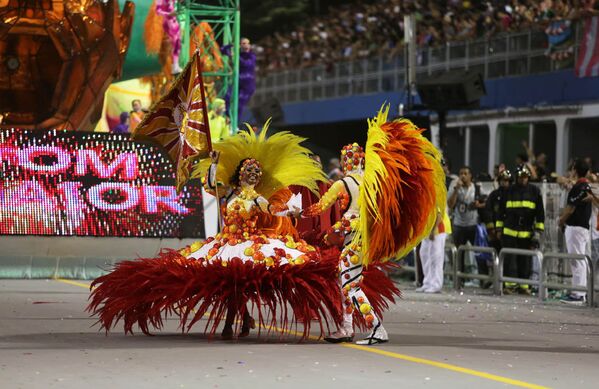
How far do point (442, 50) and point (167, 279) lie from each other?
2279 centimetres

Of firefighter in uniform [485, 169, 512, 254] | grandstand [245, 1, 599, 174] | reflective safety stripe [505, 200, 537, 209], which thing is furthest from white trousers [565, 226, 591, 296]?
grandstand [245, 1, 599, 174]

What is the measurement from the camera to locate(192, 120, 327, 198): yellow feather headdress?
1274 cm

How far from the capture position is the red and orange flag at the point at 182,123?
12.9m

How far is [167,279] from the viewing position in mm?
11844

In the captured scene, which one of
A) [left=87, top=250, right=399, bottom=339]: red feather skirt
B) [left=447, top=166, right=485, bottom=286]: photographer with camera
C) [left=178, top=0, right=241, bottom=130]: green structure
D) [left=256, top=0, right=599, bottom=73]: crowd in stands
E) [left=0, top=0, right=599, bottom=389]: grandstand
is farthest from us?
[left=178, top=0, right=241, bottom=130]: green structure

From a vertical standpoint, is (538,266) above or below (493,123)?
below

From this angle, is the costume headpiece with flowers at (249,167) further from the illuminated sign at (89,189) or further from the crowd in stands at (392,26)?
the crowd in stands at (392,26)

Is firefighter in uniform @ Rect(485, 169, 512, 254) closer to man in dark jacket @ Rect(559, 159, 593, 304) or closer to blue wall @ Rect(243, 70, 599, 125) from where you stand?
man in dark jacket @ Rect(559, 159, 593, 304)

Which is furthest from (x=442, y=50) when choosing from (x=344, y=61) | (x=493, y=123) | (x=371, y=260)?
(x=371, y=260)

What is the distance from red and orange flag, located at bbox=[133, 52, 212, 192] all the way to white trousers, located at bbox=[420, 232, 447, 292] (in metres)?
7.74

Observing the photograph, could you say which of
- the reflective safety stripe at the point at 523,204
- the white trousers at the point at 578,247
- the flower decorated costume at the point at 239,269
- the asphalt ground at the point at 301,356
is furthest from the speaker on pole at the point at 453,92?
the flower decorated costume at the point at 239,269

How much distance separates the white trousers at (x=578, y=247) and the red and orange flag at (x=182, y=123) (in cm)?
748

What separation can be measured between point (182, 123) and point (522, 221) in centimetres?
841

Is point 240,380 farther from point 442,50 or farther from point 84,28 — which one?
point 442,50
